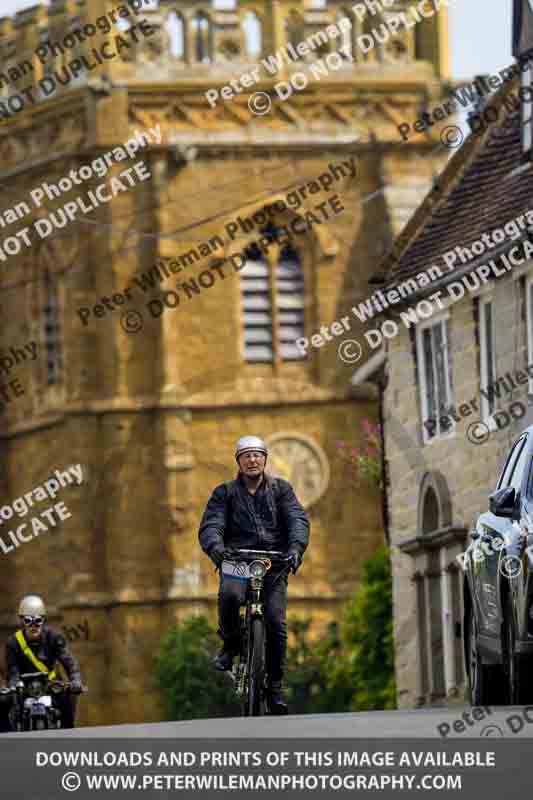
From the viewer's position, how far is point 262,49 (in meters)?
63.8

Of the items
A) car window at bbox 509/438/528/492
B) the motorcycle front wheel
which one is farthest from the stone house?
the motorcycle front wheel

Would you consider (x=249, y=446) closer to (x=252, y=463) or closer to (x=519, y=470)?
(x=252, y=463)

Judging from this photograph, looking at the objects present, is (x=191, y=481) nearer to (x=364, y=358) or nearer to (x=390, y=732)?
(x=364, y=358)

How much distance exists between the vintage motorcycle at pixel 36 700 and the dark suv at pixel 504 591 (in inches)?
129

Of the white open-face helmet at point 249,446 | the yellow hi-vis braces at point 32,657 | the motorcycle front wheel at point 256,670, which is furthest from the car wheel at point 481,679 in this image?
the yellow hi-vis braces at point 32,657

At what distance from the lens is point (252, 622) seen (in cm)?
1766

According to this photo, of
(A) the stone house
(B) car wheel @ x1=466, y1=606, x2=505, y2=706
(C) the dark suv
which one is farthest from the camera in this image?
(A) the stone house

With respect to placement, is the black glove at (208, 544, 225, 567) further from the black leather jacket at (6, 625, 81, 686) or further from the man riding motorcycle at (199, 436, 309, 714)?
the black leather jacket at (6, 625, 81, 686)

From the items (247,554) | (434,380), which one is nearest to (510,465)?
(247,554)

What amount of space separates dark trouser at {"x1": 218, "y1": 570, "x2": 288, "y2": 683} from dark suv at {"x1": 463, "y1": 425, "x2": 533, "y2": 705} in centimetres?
136

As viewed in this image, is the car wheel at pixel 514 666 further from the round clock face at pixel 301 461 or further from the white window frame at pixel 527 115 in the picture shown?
the round clock face at pixel 301 461

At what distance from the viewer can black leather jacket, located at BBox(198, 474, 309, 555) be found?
17.9 meters

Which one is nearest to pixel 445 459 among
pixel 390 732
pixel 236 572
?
pixel 236 572

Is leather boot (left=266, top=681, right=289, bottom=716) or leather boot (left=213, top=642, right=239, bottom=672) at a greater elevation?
leather boot (left=213, top=642, right=239, bottom=672)
